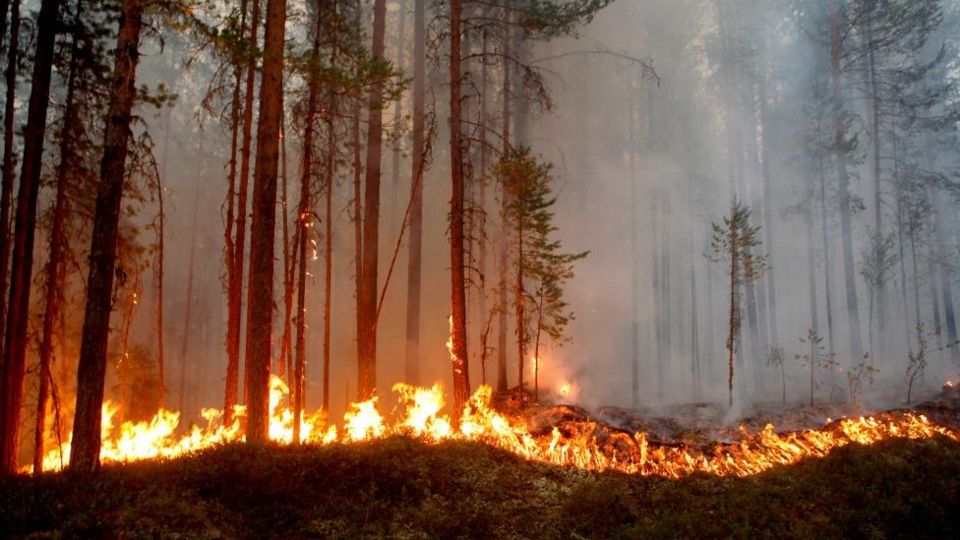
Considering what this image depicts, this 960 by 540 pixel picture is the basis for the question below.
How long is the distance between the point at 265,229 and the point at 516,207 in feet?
30.3

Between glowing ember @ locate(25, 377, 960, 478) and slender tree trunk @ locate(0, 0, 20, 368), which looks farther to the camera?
slender tree trunk @ locate(0, 0, 20, 368)

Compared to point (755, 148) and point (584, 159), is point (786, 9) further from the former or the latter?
point (584, 159)

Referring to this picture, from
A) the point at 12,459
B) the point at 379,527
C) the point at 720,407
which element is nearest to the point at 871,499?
the point at 379,527

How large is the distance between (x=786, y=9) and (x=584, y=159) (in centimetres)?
1530

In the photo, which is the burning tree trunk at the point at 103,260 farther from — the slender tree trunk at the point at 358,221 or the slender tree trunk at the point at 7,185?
the slender tree trunk at the point at 358,221

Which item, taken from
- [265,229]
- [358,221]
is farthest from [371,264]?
[265,229]

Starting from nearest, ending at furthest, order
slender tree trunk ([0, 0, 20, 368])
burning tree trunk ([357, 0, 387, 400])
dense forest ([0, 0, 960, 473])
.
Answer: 1. slender tree trunk ([0, 0, 20, 368])
2. dense forest ([0, 0, 960, 473])
3. burning tree trunk ([357, 0, 387, 400])


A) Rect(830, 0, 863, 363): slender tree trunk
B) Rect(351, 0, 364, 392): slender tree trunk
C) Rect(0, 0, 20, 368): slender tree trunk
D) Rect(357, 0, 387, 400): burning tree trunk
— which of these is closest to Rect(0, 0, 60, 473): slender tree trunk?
Rect(0, 0, 20, 368): slender tree trunk

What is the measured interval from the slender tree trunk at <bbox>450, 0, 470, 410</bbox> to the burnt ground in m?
3.86

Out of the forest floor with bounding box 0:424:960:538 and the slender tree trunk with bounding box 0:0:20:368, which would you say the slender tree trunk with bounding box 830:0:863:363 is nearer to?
the forest floor with bounding box 0:424:960:538

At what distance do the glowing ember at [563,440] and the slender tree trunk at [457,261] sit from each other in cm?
51

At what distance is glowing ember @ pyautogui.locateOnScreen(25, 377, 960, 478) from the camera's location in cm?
909

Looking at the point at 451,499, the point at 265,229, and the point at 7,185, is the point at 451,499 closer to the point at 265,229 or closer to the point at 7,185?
the point at 265,229

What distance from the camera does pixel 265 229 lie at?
980 centimetres
